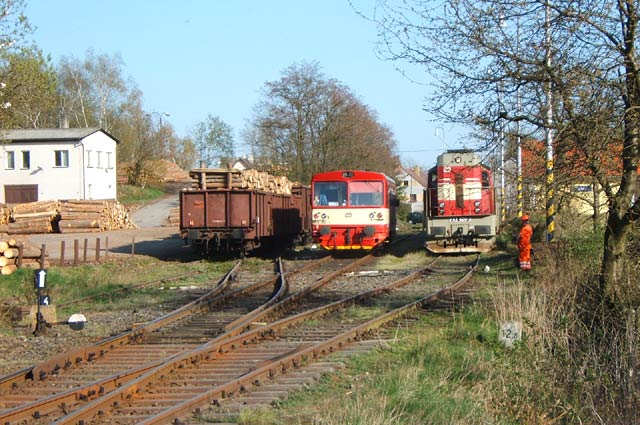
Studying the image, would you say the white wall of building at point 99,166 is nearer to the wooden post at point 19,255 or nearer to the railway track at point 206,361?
the wooden post at point 19,255

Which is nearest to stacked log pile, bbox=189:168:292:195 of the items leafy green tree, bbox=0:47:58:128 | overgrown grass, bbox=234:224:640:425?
leafy green tree, bbox=0:47:58:128

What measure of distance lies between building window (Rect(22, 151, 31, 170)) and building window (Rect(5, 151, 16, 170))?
1.98 feet

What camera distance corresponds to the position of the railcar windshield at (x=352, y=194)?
2548 centimetres

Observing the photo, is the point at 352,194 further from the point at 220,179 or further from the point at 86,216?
the point at 86,216

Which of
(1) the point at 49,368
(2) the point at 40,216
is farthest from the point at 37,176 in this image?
(1) the point at 49,368

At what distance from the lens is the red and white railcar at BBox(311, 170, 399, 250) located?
25.3m

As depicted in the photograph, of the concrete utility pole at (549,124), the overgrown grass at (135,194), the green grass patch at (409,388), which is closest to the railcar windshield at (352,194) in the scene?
the green grass patch at (409,388)

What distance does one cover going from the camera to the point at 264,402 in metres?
7.41

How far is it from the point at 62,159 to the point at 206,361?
48.7 metres

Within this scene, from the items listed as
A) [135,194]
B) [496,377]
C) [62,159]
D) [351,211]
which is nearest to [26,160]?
[62,159]

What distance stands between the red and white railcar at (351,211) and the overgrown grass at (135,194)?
126 ft

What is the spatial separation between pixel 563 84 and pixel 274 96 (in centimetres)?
4582

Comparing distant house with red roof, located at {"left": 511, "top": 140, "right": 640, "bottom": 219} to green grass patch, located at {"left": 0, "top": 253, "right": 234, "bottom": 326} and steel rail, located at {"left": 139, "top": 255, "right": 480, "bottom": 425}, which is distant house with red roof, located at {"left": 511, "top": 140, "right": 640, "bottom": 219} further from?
green grass patch, located at {"left": 0, "top": 253, "right": 234, "bottom": 326}

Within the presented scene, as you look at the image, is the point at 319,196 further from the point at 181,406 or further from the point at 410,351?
the point at 181,406
